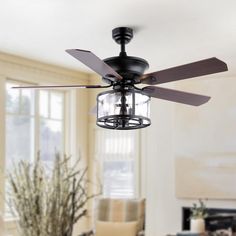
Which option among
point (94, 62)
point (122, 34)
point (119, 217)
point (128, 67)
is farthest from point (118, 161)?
point (94, 62)

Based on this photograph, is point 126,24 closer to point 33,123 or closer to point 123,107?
point 123,107

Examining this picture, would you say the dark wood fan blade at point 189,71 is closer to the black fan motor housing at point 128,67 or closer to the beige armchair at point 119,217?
the black fan motor housing at point 128,67

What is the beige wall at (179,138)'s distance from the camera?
4.95 meters

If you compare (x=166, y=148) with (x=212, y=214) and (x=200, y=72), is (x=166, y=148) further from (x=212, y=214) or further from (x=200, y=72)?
(x=200, y=72)

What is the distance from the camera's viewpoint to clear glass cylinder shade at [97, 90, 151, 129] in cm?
316

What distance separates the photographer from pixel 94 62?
2.90 m

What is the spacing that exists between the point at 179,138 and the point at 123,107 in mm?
2138

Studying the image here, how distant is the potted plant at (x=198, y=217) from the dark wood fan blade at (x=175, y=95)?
1.63 metres

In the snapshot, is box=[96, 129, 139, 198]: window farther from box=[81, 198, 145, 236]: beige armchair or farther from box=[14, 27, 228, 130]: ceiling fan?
box=[14, 27, 228, 130]: ceiling fan

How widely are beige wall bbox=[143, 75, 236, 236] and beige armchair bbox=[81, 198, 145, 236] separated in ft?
0.41

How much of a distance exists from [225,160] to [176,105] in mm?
843

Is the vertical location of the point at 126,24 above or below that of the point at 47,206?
above

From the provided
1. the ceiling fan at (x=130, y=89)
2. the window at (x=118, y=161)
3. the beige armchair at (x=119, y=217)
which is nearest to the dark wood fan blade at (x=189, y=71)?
the ceiling fan at (x=130, y=89)

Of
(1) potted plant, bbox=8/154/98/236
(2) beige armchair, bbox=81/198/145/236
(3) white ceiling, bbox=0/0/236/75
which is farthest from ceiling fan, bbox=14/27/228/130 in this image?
(2) beige armchair, bbox=81/198/145/236
